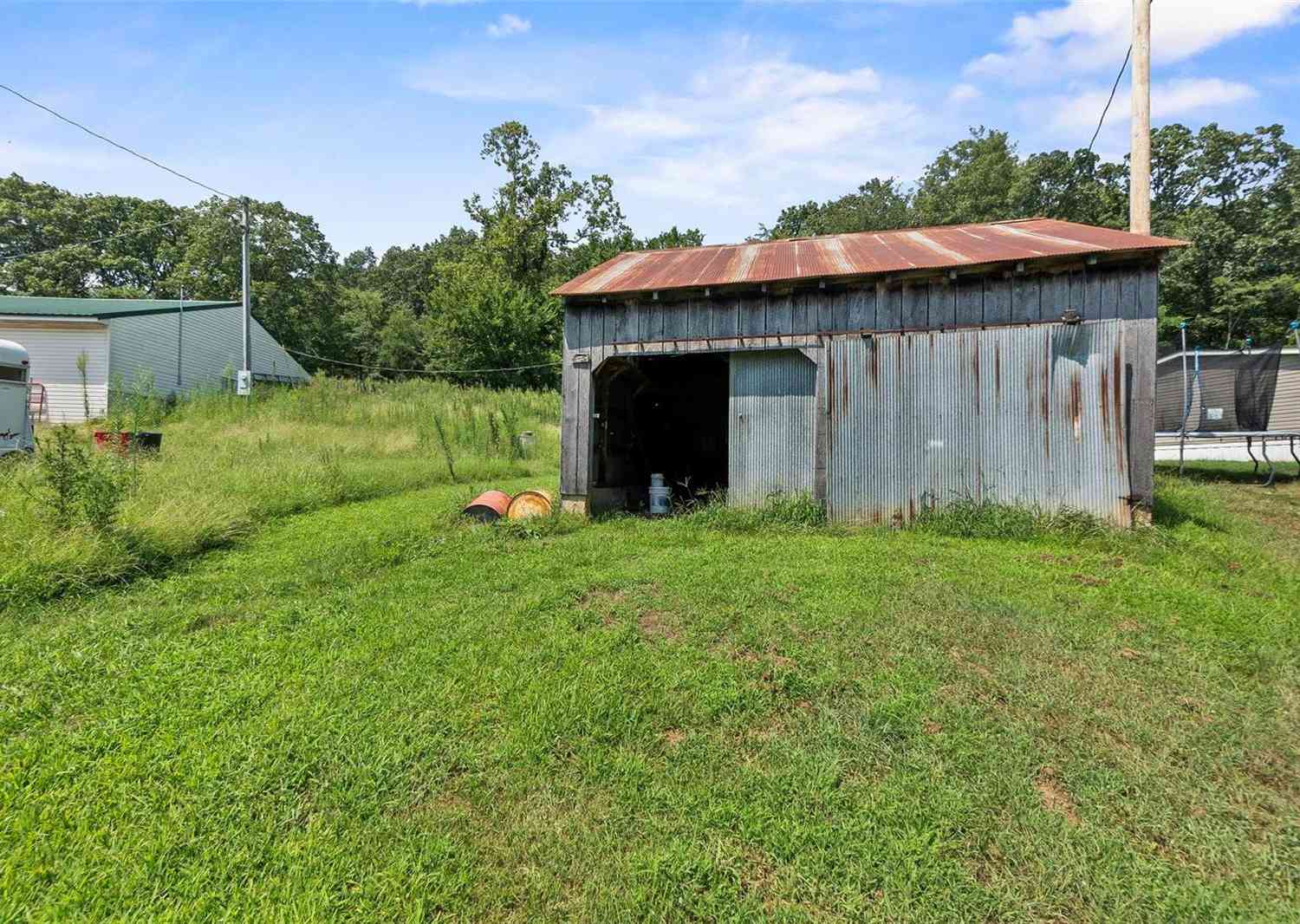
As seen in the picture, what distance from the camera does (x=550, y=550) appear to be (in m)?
6.28

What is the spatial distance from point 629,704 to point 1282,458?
1896 centimetres

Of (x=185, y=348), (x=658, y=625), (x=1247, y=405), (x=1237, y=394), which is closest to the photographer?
(x=658, y=625)

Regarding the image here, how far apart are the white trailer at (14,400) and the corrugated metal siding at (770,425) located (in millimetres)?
10108

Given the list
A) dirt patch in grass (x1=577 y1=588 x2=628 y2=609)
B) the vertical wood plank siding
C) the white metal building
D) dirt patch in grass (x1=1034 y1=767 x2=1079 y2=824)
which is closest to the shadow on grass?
the vertical wood plank siding

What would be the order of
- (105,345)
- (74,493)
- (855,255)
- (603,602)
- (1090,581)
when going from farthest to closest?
(105,345) → (855,255) → (74,493) → (1090,581) → (603,602)

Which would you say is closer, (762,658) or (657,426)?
(762,658)

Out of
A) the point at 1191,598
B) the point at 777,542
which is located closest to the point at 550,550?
the point at 777,542

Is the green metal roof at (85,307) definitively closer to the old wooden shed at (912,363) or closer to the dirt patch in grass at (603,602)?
the old wooden shed at (912,363)

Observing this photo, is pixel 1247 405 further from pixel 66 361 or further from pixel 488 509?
pixel 66 361

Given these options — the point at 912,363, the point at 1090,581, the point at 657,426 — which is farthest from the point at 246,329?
the point at 1090,581

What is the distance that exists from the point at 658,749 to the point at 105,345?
2229 cm

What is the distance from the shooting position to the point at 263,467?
947 cm

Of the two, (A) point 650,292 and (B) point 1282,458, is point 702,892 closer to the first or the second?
(A) point 650,292

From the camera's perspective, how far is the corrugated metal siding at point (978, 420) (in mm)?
6648
